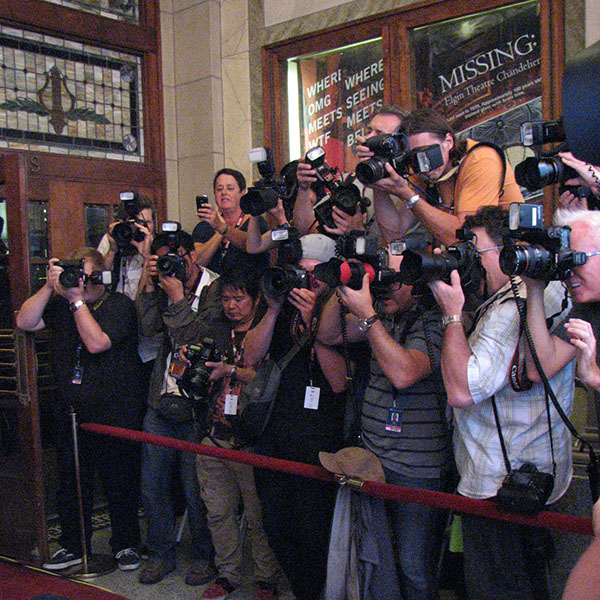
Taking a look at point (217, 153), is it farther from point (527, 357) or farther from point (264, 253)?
point (527, 357)

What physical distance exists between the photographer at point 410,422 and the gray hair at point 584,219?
25.1 inches

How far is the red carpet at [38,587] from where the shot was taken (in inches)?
99.7

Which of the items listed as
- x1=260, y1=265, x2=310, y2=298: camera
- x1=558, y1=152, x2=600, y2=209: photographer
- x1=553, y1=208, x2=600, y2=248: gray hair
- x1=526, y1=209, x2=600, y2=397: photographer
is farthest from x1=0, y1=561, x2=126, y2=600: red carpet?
x1=558, y1=152, x2=600, y2=209: photographer

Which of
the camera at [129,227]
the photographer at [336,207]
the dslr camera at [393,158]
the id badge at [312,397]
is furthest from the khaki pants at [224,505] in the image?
the dslr camera at [393,158]

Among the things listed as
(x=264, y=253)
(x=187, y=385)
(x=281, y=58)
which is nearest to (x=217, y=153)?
(x=281, y=58)

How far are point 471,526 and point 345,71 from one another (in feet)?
10.4

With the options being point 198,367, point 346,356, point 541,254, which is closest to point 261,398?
point 198,367

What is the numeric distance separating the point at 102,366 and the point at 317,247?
1369mm

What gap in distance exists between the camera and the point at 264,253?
3.68 meters

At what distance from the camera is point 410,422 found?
259cm

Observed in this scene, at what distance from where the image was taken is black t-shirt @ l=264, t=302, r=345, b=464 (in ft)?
9.86

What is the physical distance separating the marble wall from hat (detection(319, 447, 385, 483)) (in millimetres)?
2787

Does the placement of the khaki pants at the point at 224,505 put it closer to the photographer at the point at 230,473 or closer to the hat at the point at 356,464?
the photographer at the point at 230,473

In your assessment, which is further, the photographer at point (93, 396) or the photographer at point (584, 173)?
the photographer at point (93, 396)
